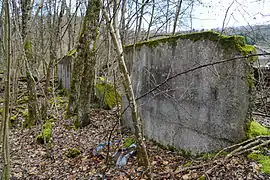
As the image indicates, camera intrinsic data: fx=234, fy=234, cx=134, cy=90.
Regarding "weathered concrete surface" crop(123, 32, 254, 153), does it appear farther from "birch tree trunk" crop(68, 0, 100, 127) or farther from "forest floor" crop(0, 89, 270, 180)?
"birch tree trunk" crop(68, 0, 100, 127)

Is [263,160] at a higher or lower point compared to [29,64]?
lower

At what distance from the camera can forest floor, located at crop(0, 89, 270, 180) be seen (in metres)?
2.67

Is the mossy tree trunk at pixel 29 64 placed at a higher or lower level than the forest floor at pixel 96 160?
higher

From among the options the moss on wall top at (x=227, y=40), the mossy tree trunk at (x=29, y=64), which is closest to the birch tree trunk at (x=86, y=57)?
the mossy tree trunk at (x=29, y=64)

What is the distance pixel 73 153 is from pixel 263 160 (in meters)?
3.31

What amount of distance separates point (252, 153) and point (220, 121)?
0.56 m

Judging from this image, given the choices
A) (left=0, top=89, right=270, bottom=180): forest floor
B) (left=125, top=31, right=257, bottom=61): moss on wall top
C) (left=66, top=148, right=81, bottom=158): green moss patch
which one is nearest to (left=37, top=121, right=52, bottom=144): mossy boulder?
(left=0, top=89, right=270, bottom=180): forest floor

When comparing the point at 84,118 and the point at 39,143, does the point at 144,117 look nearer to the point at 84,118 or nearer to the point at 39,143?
the point at 84,118

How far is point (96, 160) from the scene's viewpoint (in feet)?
13.8

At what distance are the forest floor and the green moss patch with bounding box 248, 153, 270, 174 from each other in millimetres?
51

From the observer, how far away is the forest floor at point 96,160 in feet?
8.77

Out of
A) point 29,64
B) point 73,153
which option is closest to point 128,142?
point 73,153

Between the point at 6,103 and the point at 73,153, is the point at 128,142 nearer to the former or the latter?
the point at 73,153

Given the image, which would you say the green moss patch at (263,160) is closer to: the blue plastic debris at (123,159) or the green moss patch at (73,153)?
the blue plastic debris at (123,159)
